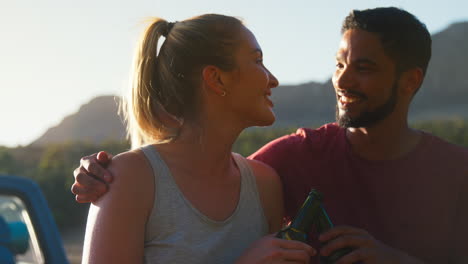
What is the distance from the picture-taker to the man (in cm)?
294

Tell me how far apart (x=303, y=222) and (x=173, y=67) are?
2.76ft

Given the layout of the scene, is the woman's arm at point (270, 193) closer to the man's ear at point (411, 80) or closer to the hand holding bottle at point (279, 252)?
the hand holding bottle at point (279, 252)

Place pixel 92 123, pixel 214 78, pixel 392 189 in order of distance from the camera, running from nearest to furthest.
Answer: pixel 214 78 < pixel 392 189 < pixel 92 123

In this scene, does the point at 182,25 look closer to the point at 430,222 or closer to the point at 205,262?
the point at 205,262

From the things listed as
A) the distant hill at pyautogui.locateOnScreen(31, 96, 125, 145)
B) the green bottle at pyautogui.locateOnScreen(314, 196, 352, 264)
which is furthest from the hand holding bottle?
the distant hill at pyautogui.locateOnScreen(31, 96, 125, 145)

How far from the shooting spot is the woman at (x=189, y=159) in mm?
2252

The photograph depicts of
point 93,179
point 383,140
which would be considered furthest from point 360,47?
point 93,179

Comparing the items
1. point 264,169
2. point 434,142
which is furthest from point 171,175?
point 434,142

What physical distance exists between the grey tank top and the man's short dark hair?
140cm

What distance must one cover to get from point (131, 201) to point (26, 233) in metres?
0.57

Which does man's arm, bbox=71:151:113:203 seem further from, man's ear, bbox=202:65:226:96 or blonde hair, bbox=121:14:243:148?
man's ear, bbox=202:65:226:96

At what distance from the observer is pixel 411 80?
11.5 feet

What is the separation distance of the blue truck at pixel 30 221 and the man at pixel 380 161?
1.08m

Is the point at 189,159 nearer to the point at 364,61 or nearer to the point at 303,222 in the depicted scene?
the point at 303,222
